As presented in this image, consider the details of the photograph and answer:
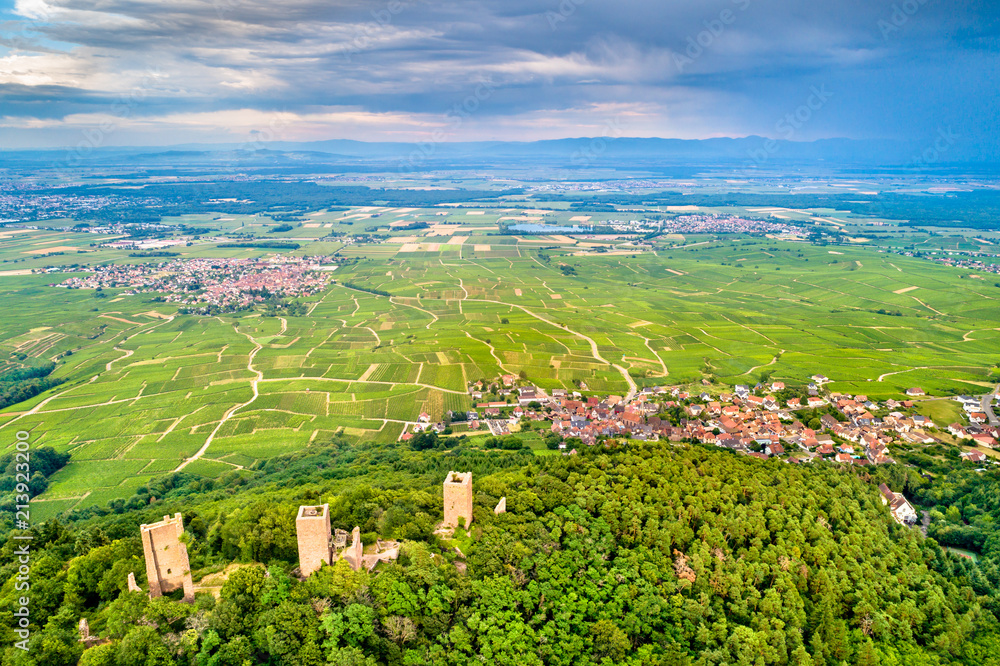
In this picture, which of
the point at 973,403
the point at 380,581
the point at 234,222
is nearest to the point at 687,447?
the point at 380,581

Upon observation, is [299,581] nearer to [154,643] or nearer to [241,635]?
[241,635]

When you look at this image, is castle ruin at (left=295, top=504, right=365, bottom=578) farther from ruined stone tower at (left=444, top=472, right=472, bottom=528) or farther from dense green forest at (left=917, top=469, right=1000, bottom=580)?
dense green forest at (left=917, top=469, right=1000, bottom=580)

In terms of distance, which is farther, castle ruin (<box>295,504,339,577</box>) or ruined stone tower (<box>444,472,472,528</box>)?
ruined stone tower (<box>444,472,472,528</box>)

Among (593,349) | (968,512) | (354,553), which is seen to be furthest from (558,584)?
(593,349)

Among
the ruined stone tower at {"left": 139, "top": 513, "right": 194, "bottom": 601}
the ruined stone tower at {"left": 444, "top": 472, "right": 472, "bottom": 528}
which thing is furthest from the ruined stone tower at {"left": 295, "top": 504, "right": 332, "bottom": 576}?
the ruined stone tower at {"left": 444, "top": 472, "right": 472, "bottom": 528}

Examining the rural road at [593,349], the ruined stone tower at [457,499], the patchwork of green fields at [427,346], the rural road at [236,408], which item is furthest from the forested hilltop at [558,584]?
the rural road at [593,349]
